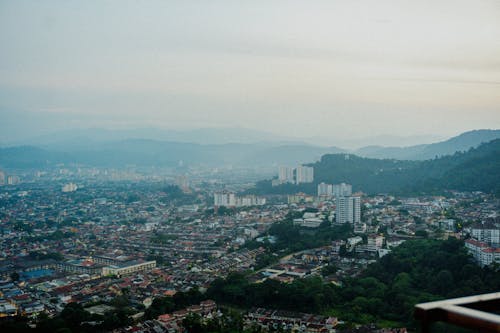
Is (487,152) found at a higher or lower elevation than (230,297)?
higher

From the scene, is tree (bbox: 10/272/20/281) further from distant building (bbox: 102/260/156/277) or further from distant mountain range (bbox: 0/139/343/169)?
distant mountain range (bbox: 0/139/343/169)

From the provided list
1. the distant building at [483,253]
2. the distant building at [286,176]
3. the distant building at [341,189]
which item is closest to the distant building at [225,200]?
the distant building at [341,189]

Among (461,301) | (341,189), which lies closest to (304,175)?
(341,189)

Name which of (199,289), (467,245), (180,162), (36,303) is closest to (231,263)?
(199,289)

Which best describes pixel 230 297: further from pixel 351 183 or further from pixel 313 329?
pixel 351 183

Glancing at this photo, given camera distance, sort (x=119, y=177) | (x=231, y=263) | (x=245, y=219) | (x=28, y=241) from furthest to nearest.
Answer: (x=119, y=177) < (x=245, y=219) < (x=28, y=241) < (x=231, y=263)

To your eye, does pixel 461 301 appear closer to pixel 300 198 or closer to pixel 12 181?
pixel 300 198

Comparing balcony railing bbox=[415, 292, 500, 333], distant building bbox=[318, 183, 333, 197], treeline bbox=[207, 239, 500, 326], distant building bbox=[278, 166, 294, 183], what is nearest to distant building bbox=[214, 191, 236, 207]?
distant building bbox=[318, 183, 333, 197]
